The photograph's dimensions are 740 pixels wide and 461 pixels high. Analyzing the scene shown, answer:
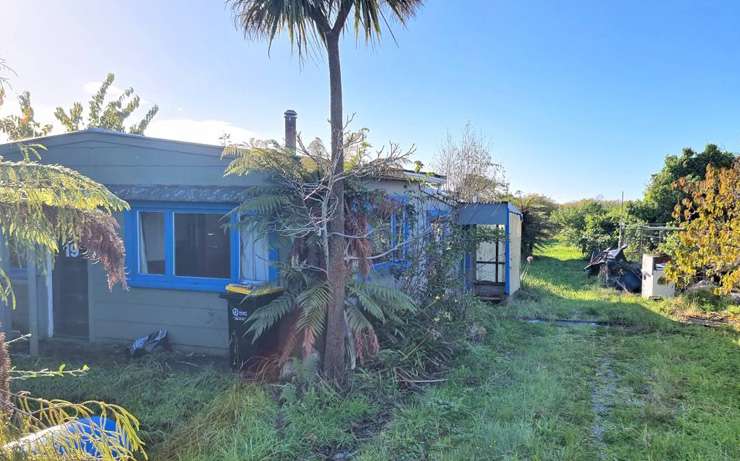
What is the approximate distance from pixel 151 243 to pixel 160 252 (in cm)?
20

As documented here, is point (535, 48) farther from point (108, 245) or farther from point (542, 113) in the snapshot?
point (108, 245)

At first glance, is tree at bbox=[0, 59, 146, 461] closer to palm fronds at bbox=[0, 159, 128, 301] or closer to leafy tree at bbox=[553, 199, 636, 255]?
palm fronds at bbox=[0, 159, 128, 301]

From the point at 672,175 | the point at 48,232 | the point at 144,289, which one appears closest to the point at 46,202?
the point at 48,232

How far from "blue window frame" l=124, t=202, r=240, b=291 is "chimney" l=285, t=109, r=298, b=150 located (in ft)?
5.14

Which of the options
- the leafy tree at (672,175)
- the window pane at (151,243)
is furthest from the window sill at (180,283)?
the leafy tree at (672,175)

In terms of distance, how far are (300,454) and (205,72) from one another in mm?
9058

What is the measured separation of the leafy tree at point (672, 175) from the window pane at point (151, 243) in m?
16.7

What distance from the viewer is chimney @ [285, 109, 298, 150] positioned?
7.26m

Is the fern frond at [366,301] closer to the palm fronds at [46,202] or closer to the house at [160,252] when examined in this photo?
the house at [160,252]

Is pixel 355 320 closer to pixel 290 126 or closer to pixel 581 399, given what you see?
pixel 581 399

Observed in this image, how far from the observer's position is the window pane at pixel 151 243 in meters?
6.97

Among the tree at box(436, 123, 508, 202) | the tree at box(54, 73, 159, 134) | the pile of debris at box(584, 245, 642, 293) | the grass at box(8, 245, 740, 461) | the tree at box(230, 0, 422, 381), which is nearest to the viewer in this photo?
the grass at box(8, 245, 740, 461)

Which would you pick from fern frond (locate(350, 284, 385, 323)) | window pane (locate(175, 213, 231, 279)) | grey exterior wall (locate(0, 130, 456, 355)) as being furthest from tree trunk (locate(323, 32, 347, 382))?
window pane (locate(175, 213, 231, 279))

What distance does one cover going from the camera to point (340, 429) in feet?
13.8
